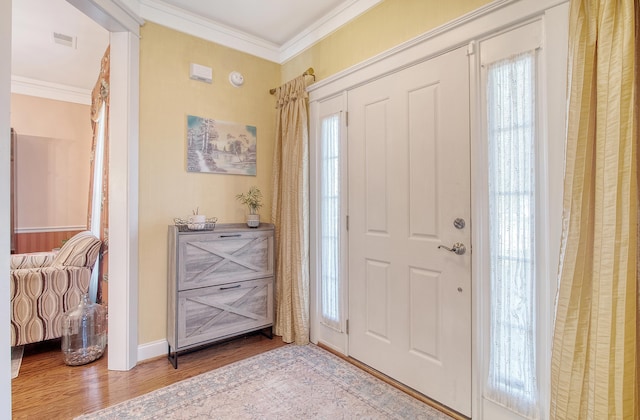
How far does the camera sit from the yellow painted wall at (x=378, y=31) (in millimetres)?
1912

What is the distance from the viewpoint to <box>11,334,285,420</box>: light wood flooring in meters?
1.93

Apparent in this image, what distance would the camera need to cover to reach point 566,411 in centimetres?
128

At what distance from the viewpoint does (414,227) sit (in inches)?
80.4

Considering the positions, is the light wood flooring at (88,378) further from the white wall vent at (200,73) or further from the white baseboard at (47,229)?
the white wall vent at (200,73)

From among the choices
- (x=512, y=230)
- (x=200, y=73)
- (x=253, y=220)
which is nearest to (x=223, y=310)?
(x=253, y=220)

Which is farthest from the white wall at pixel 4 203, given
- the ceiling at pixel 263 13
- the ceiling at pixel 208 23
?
the ceiling at pixel 263 13

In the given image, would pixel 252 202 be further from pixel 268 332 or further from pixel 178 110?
pixel 268 332

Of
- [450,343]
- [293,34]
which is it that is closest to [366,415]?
[450,343]

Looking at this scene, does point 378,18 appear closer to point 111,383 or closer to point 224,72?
point 224,72

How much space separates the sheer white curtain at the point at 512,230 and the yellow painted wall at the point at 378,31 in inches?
19.9

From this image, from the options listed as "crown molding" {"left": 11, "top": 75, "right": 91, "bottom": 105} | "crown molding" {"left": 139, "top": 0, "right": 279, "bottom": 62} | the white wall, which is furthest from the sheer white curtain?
"crown molding" {"left": 11, "top": 75, "right": 91, "bottom": 105}

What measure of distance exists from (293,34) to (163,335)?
288 cm

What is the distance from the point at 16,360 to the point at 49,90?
345 cm

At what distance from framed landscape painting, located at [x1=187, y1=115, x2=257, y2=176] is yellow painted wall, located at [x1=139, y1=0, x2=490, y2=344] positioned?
59mm
